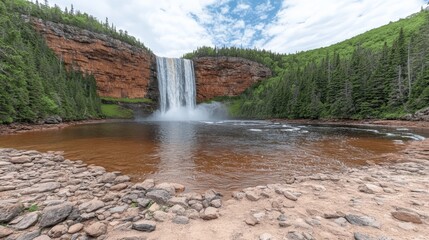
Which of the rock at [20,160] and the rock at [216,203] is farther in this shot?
the rock at [20,160]

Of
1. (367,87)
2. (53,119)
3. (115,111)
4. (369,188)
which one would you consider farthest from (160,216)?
(115,111)

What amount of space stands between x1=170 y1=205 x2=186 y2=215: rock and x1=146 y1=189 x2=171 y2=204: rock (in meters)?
0.46

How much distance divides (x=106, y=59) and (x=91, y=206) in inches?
3278

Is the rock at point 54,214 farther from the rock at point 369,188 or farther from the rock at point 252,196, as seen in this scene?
the rock at point 369,188

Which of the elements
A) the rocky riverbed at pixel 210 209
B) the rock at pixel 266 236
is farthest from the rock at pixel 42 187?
the rock at pixel 266 236

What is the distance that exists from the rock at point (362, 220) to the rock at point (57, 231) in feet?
19.0

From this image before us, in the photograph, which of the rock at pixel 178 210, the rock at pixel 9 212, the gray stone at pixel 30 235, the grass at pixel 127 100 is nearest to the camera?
the gray stone at pixel 30 235

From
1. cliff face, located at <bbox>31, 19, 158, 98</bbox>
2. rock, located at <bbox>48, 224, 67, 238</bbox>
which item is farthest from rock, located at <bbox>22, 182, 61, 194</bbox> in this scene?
cliff face, located at <bbox>31, 19, 158, 98</bbox>

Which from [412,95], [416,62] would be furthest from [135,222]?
[416,62]

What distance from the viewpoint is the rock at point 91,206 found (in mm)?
4771

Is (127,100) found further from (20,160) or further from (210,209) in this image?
(210,209)

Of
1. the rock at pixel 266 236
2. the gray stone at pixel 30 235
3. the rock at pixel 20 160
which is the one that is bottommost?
the rock at pixel 266 236

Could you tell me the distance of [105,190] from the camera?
636cm

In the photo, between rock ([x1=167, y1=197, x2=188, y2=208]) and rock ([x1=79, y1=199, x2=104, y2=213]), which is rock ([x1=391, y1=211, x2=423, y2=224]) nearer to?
rock ([x1=167, y1=197, x2=188, y2=208])
